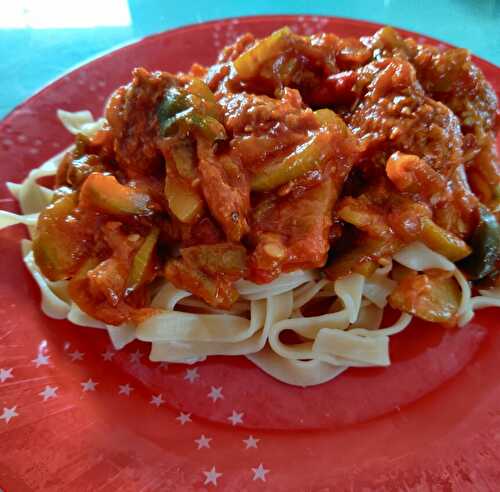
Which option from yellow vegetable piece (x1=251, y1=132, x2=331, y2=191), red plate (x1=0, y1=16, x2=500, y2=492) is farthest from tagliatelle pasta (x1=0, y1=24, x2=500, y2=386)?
red plate (x1=0, y1=16, x2=500, y2=492)

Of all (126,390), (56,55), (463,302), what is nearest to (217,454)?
(126,390)

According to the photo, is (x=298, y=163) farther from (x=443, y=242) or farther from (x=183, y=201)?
(x=443, y=242)

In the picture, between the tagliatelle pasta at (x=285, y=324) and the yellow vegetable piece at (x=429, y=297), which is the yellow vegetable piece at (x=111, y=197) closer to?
the tagliatelle pasta at (x=285, y=324)

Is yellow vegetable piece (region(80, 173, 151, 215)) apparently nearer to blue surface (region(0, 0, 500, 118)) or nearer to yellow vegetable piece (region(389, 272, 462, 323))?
yellow vegetable piece (region(389, 272, 462, 323))

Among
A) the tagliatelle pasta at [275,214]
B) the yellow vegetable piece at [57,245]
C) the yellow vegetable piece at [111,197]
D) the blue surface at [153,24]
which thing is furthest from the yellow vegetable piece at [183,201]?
the blue surface at [153,24]

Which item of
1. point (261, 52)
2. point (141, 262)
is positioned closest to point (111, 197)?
point (141, 262)

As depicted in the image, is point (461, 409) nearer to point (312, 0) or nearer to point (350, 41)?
point (350, 41)

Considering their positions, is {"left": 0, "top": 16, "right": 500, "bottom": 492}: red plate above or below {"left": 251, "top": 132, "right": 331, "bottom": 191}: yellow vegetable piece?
below
